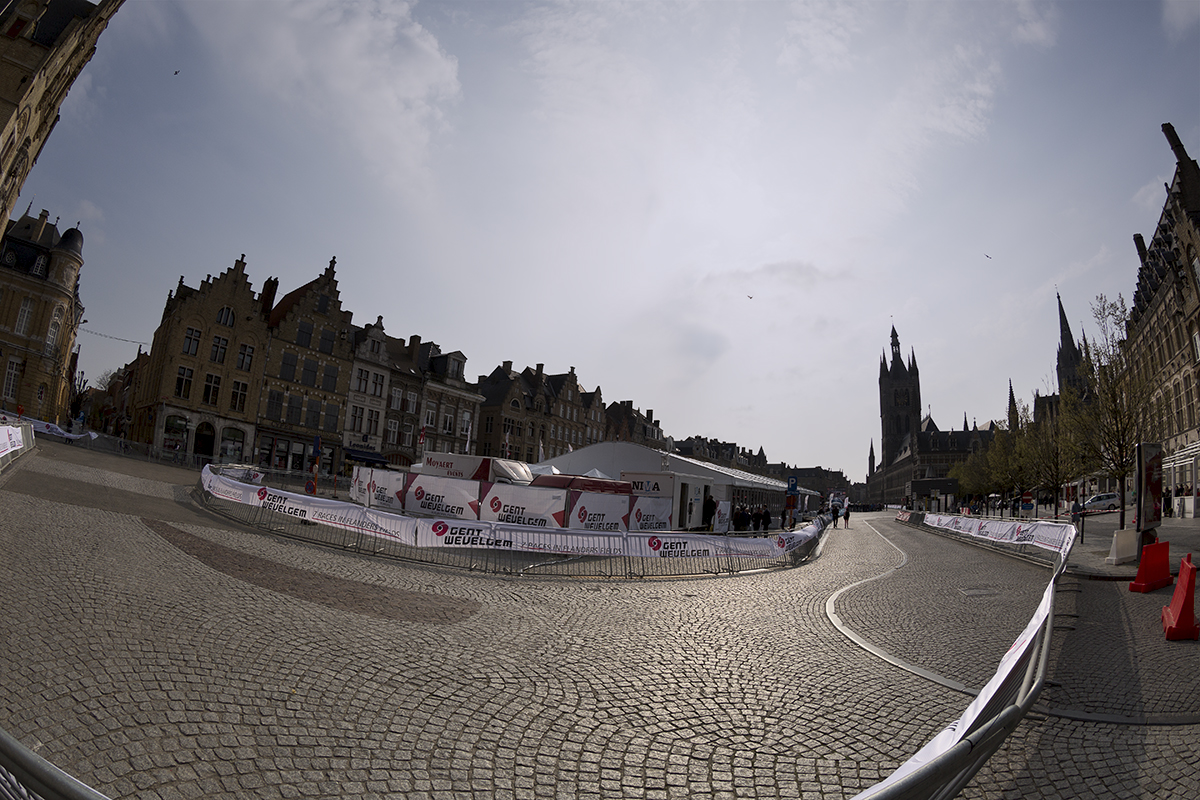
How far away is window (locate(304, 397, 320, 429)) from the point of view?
43.5m

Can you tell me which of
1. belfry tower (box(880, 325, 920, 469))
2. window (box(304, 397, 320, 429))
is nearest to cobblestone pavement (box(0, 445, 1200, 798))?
window (box(304, 397, 320, 429))

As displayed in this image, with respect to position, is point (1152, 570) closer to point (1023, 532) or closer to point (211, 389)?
point (1023, 532)

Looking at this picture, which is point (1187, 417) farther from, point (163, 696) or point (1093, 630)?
point (163, 696)

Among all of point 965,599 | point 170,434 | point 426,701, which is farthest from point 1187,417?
point 170,434

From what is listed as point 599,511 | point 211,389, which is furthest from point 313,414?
point 599,511

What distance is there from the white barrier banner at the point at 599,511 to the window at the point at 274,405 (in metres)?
32.4

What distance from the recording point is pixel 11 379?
133 ft

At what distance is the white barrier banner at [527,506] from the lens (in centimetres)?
1803

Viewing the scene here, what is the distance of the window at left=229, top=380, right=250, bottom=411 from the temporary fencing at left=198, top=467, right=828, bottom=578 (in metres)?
26.6

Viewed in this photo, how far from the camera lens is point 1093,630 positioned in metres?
7.98

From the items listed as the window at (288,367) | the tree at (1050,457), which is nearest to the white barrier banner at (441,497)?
the tree at (1050,457)

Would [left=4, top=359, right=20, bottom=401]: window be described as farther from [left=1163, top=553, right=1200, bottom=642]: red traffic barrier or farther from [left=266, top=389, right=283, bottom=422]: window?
[left=1163, top=553, right=1200, bottom=642]: red traffic barrier

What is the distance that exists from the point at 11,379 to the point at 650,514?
155ft

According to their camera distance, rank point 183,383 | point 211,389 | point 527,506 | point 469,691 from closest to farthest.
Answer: point 469,691 < point 527,506 < point 183,383 < point 211,389
